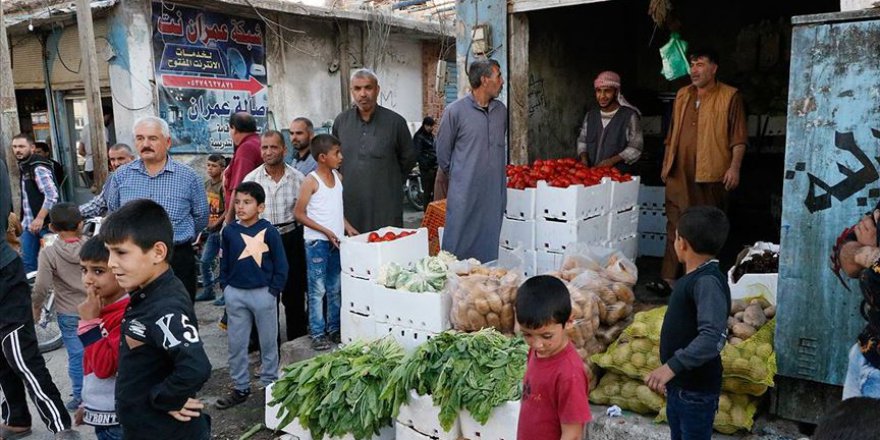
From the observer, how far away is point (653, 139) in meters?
8.75

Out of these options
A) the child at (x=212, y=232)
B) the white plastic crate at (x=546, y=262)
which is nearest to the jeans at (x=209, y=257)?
the child at (x=212, y=232)

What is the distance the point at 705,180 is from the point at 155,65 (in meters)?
8.56

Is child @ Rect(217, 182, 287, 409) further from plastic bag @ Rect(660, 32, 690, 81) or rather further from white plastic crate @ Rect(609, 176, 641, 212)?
plastic bag @ Rect(660, 32, 690, 81)

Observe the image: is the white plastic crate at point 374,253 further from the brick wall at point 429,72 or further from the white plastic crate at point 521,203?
the brick wall at point 429,72

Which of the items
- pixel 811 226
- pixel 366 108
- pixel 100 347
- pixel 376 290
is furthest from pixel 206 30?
pixel 811 226

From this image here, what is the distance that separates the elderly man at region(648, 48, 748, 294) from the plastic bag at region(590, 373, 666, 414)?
6.41 ft

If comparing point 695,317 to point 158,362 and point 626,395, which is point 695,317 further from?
point 158,362

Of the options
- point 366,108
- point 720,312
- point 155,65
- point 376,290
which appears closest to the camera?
point 720,312

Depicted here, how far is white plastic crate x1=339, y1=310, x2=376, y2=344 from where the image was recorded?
448cm

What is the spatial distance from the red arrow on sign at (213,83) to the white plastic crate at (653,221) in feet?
24.8

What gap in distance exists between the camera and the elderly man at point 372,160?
5160 mm

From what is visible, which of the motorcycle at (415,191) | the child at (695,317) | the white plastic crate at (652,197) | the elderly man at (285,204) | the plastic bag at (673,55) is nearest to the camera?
the child at (695,317)

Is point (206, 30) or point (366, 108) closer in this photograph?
point (366, 108)

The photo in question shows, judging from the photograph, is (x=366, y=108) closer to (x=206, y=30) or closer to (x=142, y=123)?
(x=142, y=123)
